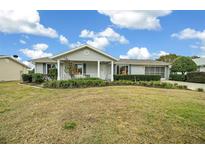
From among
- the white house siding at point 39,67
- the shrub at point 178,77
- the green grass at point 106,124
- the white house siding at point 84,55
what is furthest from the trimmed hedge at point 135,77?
the green grass at point 106,124

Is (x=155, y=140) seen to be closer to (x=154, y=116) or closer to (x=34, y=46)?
(x=154, y=116)

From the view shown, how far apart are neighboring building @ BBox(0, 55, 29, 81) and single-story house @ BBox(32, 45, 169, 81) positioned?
6545mm

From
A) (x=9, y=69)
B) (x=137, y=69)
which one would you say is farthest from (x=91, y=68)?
(x=9, y=69)

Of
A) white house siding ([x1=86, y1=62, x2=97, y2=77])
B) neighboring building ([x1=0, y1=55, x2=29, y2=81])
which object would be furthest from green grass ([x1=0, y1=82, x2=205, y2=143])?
neighboring building ([x1=0, y1=55, x2=29, y2=81])

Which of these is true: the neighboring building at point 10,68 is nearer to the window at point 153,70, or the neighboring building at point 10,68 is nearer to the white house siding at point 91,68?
the white house siding at point 91,68

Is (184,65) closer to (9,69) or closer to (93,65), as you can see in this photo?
(93,65)

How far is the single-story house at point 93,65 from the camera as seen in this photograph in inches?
862

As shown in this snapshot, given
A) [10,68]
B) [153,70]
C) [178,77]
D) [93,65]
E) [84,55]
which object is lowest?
[178,77]

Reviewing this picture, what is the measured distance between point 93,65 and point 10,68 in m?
15.0

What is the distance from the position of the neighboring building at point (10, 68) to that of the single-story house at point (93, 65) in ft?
21.5

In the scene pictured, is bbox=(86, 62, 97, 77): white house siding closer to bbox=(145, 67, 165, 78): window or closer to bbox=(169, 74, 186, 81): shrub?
bbox=(145, 67, 165, 78): window

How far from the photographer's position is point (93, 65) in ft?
82.8
